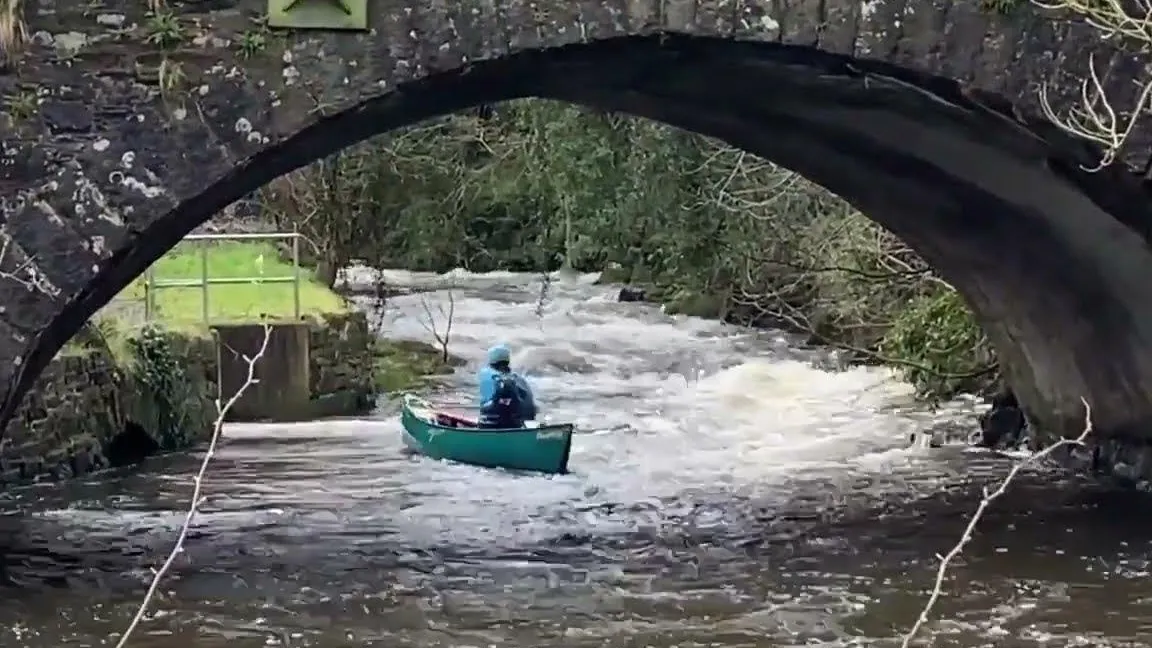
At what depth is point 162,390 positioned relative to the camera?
48.9 feet

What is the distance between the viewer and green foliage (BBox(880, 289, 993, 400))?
50.8 feet

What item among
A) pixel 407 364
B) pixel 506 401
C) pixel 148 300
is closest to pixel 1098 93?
pixel 506 401

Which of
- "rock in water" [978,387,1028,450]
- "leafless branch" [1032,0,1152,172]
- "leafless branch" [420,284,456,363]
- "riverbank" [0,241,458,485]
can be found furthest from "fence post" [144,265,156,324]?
"leafless branch" [1032,0,1152,172]

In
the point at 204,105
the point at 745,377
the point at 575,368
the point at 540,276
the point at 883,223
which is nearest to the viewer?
the point at 204,105

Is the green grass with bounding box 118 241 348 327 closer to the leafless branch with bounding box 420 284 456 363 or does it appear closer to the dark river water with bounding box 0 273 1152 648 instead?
the dark river water with bounding box 0 273 1152 648

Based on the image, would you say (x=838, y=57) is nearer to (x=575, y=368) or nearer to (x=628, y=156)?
(x=628, y=156)

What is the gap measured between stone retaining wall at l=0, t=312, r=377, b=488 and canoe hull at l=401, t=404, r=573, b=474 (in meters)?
2.45

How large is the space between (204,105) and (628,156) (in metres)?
11.1

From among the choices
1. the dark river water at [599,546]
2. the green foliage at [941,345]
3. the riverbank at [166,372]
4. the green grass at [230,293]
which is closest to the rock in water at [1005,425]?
the dark river water at [599,546]

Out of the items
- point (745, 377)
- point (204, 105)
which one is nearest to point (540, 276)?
point (745, 377)

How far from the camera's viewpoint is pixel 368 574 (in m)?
8.97

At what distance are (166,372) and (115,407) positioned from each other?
793 millimetres

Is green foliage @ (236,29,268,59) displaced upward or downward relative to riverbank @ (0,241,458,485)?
upward

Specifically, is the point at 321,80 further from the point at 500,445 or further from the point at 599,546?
the point at 500,445
